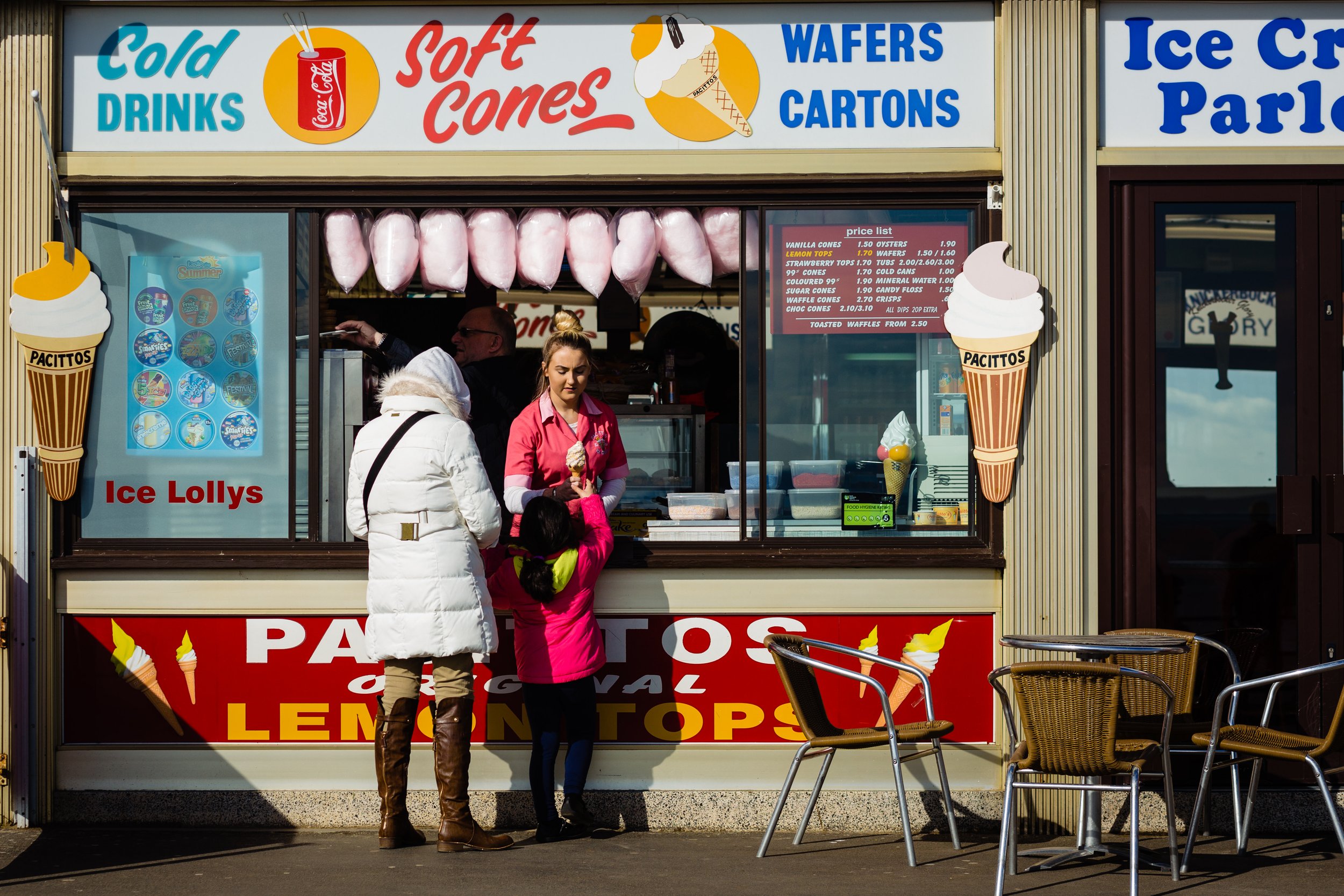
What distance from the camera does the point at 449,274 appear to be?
659 centimetres

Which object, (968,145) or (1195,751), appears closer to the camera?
(1195,751)

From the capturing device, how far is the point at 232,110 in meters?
6.45

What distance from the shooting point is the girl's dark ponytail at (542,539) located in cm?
590

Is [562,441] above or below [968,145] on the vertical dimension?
below

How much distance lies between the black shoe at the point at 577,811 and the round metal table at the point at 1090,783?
1.86 meters

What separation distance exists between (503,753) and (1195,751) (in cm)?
302

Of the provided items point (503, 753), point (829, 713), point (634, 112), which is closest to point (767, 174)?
point (634, 112)

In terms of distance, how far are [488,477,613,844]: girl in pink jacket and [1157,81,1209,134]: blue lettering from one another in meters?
3.17

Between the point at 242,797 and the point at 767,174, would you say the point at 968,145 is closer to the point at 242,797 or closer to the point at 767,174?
the point at 767,174

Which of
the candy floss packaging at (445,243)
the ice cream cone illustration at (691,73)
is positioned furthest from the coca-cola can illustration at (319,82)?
the ice cream cone illustration at (691,73)

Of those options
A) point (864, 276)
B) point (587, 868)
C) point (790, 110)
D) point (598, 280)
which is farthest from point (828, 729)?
point (790, 110)

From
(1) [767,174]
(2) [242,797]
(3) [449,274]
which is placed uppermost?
(1) [767,174]

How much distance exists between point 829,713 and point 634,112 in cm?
294

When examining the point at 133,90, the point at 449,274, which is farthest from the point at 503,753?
the point at 133,90
